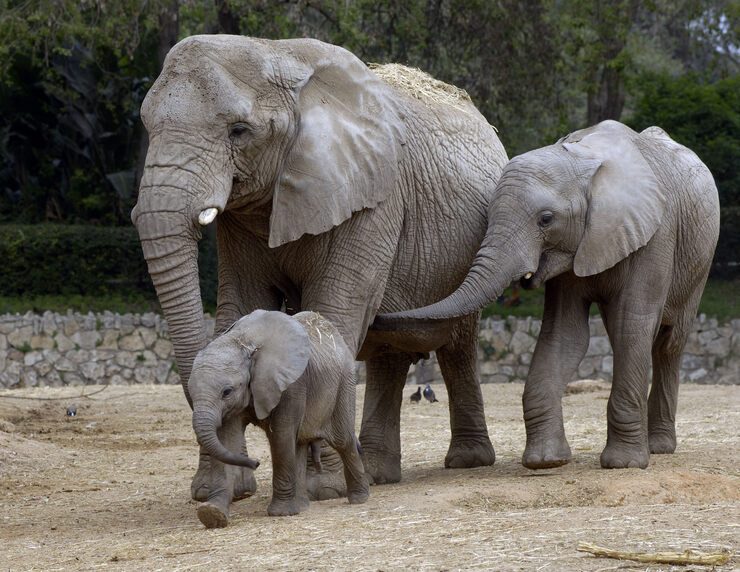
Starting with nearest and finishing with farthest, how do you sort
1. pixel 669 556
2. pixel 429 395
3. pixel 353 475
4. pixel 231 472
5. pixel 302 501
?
pixel 669 556 < pixel 231 472 < pixel 302 501 < pixel 353 475 < pixel 429 395

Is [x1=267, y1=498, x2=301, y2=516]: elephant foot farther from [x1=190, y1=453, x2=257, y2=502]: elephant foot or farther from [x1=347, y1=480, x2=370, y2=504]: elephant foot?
[x1=347, y1=480, x2=370, y2=504]: elephant foot

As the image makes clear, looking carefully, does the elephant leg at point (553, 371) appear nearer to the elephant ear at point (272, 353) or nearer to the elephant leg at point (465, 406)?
the elephant leg at point (465, 406)

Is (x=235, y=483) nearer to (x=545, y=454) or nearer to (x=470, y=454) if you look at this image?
(x=545, y=454)

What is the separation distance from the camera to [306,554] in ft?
16.8

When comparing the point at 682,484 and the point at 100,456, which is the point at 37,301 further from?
the point at 682,484

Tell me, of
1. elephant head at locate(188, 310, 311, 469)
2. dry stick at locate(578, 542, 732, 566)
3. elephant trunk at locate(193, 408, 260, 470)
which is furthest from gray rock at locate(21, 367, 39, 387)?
dry stick at locate(578, 542, 732, 566)

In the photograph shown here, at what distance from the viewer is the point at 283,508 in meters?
6.38

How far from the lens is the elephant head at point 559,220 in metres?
7.49

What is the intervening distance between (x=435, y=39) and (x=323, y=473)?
1425 centimetres

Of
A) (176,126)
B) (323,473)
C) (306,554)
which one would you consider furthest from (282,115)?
(306,554)

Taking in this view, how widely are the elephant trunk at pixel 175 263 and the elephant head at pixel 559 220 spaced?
1.55m

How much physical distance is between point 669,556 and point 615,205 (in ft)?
11.2

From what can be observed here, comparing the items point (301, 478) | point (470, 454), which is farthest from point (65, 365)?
point (301, 478)

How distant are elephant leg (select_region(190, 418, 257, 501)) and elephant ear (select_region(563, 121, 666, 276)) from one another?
244 centimetres
